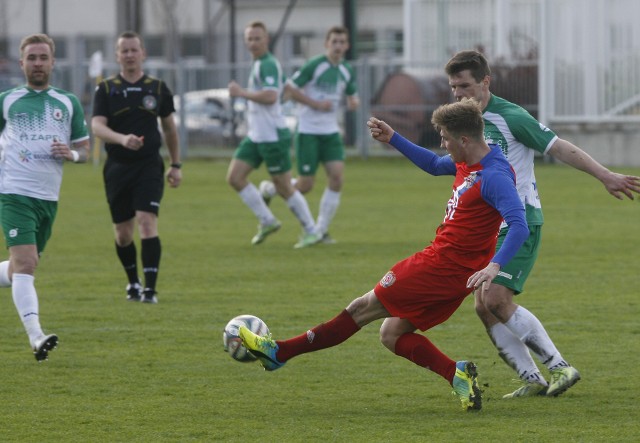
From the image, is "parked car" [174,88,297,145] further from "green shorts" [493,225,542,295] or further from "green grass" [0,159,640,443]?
"green shorts" [493,225,542,295]

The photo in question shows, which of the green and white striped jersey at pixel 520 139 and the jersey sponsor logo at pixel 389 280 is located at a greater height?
the green and white striped jersey at pixel 520 139

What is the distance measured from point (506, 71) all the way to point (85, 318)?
20922mm

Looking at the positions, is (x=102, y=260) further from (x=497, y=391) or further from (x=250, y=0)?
(x=250, y=0)

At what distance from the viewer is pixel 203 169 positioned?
2866cm

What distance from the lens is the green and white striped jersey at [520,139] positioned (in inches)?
276

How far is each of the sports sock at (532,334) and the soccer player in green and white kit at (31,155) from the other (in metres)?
3.03

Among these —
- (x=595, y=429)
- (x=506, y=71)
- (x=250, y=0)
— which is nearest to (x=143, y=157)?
→ (x=595, y=429)

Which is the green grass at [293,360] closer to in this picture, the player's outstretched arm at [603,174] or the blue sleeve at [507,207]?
the blue sleeve at [507,207]

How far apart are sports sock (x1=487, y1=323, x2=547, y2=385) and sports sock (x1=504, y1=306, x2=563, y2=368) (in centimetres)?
7

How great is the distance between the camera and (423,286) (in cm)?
661

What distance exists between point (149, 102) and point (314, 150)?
191 inches

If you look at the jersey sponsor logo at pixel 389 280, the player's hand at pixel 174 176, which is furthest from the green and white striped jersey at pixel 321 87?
the jersey sponsor logo at pixel 389 280

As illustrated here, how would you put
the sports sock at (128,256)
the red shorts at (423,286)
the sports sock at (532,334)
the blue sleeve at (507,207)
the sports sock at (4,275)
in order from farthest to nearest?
the sports sock at (128,256)
the sports sock at (4,275)
the sports sock at (532,334)
the red shorts at (423,286)
the blue sleeve at (507,207)

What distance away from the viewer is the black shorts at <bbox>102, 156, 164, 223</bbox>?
409 inches
